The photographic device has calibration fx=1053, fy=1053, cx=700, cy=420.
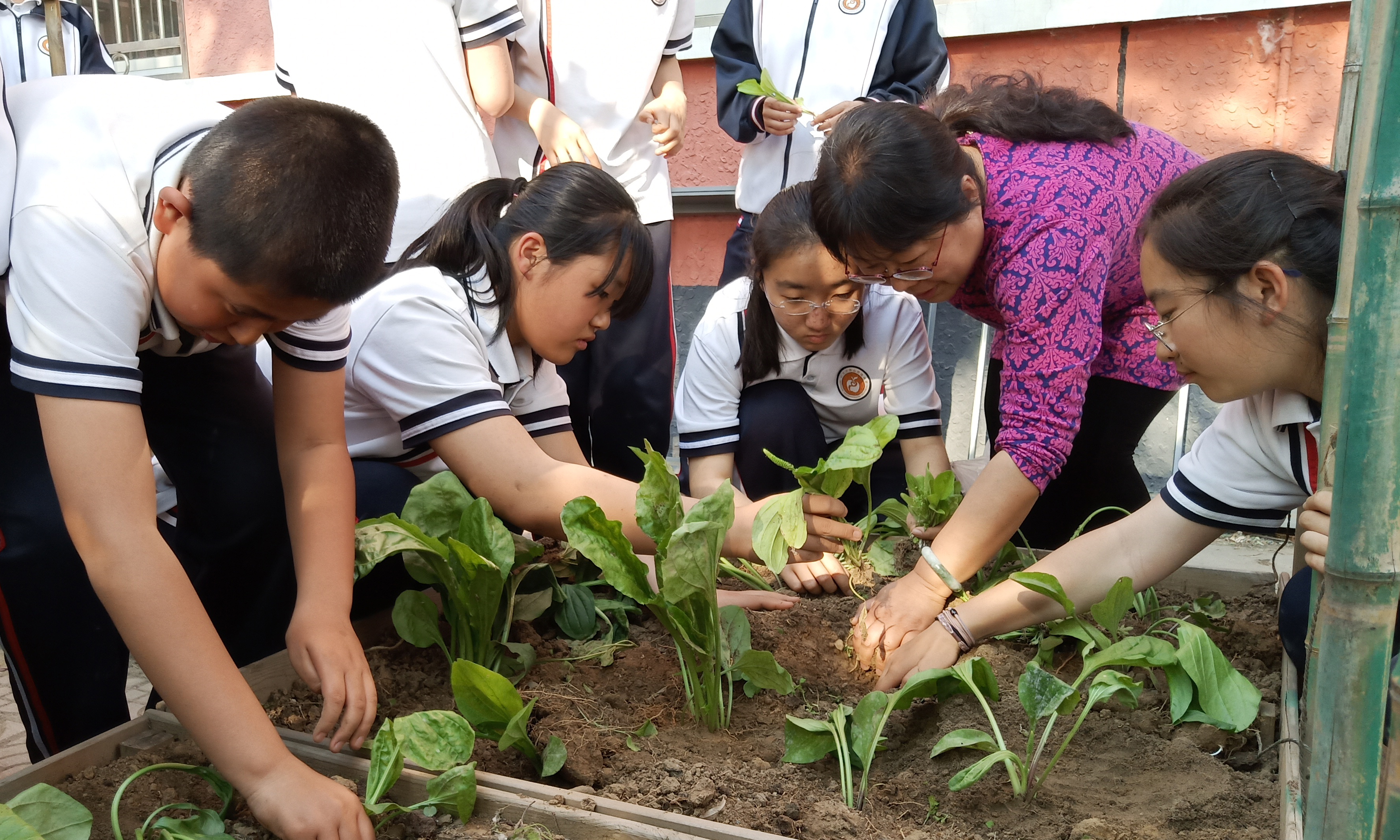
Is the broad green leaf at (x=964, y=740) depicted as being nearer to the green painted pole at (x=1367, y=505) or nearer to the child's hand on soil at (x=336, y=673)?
the green painted pole at (x=1367, y=505)

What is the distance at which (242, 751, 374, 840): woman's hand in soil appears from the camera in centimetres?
109

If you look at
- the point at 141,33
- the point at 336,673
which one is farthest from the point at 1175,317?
the point at 141,33

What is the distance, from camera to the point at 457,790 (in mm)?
1154

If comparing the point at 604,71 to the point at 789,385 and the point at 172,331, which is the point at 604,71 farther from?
the point at 172,331

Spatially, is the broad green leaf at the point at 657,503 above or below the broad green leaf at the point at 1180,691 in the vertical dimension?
above

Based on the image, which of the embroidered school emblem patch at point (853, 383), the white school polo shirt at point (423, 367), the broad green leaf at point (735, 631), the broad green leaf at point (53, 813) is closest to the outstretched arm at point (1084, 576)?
the broad green leaf at point (735, 631)

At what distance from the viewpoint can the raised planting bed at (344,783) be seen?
1143mm

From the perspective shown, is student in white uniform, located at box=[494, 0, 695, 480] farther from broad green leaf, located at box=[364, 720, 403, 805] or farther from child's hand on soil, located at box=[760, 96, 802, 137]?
broad green leaf, located at box=[364, 720, 403, 805]

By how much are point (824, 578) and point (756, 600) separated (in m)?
0.22

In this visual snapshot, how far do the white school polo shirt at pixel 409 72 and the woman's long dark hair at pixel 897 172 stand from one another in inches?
35.0

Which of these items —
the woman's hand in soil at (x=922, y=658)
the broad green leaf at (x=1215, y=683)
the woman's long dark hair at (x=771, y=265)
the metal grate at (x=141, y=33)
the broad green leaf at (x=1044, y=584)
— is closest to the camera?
the broad green leaf at (x=1215, y=683)

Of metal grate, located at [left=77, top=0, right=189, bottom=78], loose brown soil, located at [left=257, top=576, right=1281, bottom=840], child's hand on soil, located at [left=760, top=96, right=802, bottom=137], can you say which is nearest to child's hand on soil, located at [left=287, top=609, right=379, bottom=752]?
loose brown soil, located at [left=257, top=576, right=1281, bottom=840]

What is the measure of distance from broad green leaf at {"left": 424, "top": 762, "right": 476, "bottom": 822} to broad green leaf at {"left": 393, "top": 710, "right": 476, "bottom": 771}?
0.02m

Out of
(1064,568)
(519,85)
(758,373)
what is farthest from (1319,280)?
(519,85)
